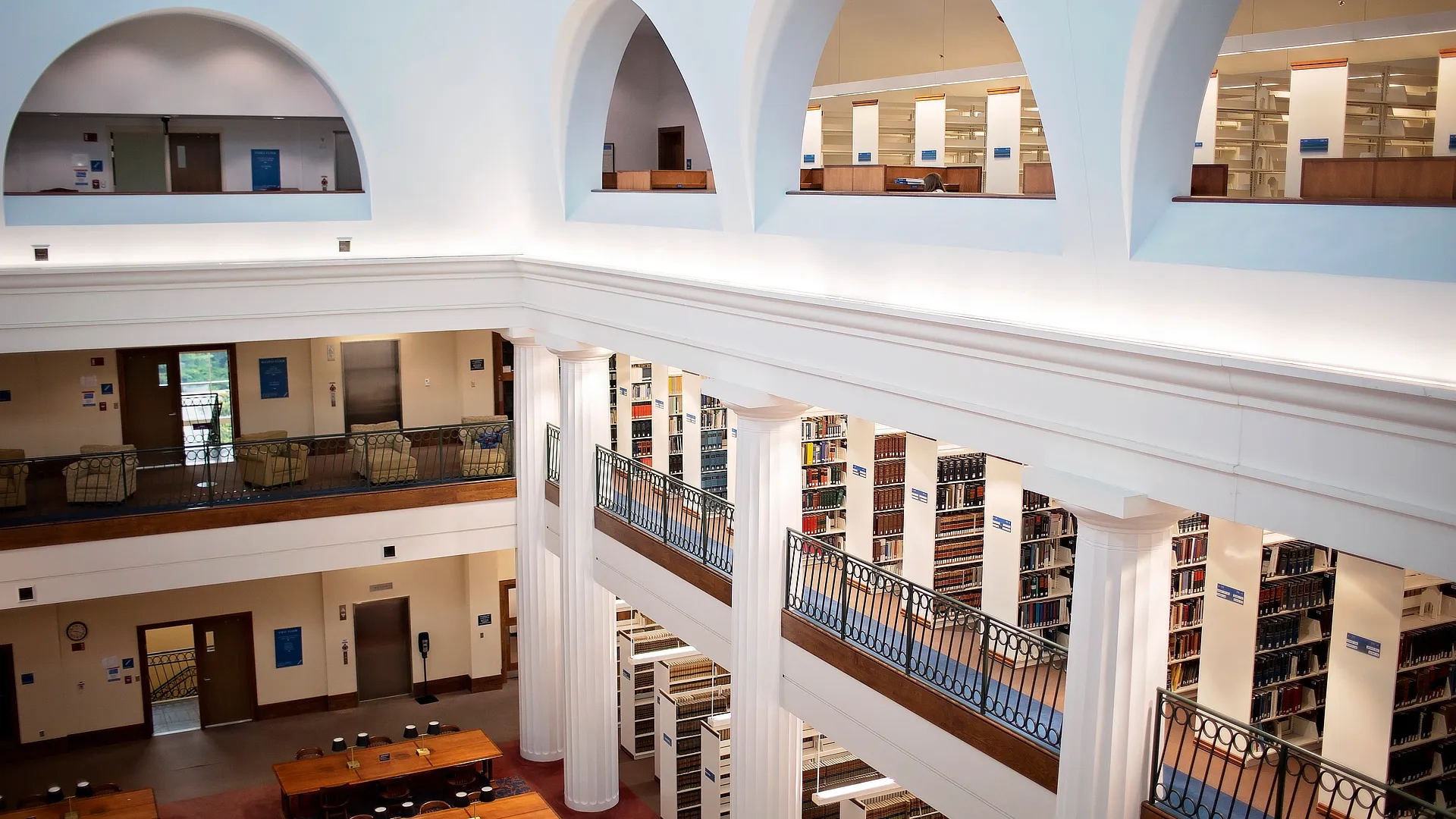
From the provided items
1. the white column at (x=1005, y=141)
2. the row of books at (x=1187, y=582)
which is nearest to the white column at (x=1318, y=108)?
the white column at (x=1005, y=141)

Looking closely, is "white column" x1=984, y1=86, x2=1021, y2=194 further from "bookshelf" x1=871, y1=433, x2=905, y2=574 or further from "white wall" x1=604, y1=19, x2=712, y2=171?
"white wall" x1=604, y1=19, x2=712, y2=171

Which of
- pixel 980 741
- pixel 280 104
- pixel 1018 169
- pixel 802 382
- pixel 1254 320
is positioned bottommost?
pixel 980 741

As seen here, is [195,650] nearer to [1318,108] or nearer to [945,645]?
[945,645]

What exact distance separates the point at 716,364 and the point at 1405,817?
5357mm

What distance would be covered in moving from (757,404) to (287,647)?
9242 millimetres

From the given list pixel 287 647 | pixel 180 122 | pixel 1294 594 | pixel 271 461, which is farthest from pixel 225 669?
pixel 1294 594

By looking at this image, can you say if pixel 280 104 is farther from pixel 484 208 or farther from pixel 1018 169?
pixel 1018 169

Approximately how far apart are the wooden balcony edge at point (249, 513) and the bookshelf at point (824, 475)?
12.3ft

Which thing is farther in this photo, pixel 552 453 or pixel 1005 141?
pixel 552 453

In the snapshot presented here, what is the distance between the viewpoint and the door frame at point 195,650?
1448cm

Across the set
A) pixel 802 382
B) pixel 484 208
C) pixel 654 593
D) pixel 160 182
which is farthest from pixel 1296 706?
pixel 160 182

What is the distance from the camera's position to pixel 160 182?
15109 millimetres

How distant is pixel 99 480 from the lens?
12.8 metres

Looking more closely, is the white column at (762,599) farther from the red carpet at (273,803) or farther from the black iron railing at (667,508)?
the red carpet at (273,803)
